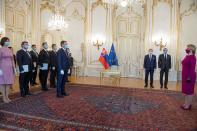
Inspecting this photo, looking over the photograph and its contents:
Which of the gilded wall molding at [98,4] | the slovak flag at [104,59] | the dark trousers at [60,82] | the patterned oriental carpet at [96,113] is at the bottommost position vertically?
the patterned oriental carpet at [96,113]

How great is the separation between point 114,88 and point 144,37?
158 inches

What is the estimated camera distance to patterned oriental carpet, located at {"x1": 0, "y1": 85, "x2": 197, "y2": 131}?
3695 mm

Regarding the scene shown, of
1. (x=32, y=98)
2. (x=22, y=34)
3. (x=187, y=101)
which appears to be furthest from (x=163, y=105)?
(x=22, y=34)

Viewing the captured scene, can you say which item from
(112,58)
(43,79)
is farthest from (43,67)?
(112,58)

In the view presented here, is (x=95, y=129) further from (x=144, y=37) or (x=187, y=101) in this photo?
(x=144, y=37)

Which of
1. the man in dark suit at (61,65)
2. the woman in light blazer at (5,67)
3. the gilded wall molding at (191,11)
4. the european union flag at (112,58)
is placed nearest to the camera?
the woman in light blazer at (5,67)

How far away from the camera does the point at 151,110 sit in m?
4.84

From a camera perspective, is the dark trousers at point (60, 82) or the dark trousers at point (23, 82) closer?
the dark trousers at point (23, 82)

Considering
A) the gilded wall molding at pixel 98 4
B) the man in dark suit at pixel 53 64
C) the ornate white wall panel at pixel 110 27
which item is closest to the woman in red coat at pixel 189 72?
the man in dark suit at pixel 53 64

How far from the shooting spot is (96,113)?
14.6 feet

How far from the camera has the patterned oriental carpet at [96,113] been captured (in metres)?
3.70

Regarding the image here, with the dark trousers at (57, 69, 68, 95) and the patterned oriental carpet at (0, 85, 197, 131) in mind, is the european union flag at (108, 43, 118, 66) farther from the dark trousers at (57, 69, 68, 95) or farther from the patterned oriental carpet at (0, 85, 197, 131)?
Result: the dark trousers at (57, 69, 68, 95)

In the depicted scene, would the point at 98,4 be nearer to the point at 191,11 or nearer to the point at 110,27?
the point at 110,27

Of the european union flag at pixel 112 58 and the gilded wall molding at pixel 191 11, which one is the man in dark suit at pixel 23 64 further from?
the gilded wall molding at pixel 191 11
